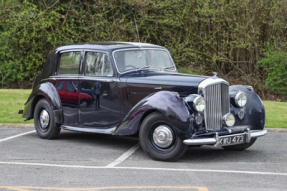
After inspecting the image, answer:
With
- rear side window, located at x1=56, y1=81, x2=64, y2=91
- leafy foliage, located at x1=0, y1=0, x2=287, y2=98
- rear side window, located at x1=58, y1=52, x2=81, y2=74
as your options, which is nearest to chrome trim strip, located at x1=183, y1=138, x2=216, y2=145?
rear side window, located at x1=58, y1=52, x2=81, y2=74

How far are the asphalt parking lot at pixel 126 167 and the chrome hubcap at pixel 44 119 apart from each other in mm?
353

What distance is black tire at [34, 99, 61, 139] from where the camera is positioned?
8.84 metres

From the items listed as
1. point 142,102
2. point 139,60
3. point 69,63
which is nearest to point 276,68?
point 139,60

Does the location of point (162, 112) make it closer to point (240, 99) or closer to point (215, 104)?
point (215, 104)

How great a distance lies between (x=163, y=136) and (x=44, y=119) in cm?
311

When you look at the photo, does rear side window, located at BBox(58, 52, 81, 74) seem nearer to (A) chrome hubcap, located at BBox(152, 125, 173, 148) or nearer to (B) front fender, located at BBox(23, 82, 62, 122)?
(B) front fender, located at BBox(23, 82, 62, 122)

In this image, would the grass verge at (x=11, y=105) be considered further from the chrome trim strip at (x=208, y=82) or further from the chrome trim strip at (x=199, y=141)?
the chrome trim strip at (x=199, y=141)

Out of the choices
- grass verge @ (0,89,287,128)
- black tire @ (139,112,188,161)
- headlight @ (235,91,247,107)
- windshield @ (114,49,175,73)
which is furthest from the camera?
grass verge @ (0,89,287,128)

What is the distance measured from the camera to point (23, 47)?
70.9ft

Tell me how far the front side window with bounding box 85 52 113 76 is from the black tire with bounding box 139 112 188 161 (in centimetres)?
146

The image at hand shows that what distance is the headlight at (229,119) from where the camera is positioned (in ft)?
23.7

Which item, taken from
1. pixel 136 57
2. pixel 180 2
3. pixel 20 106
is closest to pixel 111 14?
pixel 180 2

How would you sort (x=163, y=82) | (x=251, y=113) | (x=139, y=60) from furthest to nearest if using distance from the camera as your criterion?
(x=139, y=60) < (x=251, y=113) < (x=163, y=82)

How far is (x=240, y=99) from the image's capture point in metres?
7.59
